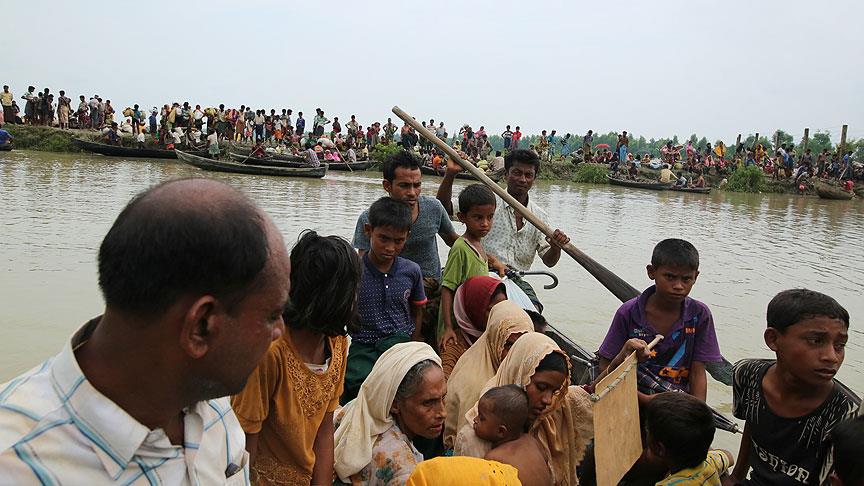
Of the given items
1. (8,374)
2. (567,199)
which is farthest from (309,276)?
(567,199)

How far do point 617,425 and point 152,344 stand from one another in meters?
2.05

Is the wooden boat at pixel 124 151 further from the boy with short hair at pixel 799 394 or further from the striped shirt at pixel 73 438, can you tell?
the striped shirt at pixel 73 438

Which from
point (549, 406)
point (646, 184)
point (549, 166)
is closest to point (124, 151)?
point (549, 166)

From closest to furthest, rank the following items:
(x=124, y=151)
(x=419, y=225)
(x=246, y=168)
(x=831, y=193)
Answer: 1. (x=419, y=225)
2. (x=246, y=168)
3. (x=124, y=151)
4. (x=831, y=193)

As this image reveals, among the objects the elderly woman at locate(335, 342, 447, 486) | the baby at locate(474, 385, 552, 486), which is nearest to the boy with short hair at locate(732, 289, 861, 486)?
the baby at locate(474, 385, 552, 486)

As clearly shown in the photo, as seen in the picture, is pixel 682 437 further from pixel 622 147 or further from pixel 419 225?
pixel 622 147

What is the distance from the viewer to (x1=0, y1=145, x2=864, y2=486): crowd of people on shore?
94 centimetres

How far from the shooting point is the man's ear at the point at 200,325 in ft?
3.14

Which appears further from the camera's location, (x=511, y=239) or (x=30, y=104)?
(x=30, y=104)

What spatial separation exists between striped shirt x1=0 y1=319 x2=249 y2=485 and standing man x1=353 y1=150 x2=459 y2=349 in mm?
2683

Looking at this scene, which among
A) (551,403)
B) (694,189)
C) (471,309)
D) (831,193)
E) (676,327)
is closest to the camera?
(551,403)

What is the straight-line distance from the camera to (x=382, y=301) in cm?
327

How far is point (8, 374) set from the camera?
4.84m

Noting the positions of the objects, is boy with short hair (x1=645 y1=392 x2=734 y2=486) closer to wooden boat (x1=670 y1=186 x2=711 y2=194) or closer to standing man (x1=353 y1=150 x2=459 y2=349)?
standing man (x1=353 y1=150 x2=459 y2=349)
